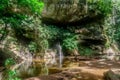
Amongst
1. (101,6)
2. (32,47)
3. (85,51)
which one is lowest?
(85,51)

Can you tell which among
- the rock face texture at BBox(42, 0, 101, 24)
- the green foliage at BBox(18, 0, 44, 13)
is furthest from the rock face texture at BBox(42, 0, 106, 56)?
the green foliage at BBox(18, 0, 44, 13)

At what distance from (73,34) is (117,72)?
1176 centimetres

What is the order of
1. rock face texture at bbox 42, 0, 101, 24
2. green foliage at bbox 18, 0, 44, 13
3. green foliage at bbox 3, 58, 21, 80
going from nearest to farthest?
green foliage at bbox 3, 58, 21, 80
green foliage at bbox 18, 0, 44, 13
rock face texture at bbox 42, 0, 101, 24

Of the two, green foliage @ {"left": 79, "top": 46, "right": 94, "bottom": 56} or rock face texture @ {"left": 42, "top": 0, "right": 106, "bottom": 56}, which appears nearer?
rock face texture @ {"left": 42, "top": 0, "right": 106, "bottom": 56}

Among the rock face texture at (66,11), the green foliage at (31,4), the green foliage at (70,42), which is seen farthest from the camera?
the green foliage at (70,42)

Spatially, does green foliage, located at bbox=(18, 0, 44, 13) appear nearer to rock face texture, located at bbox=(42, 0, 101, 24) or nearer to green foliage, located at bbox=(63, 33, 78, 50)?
rock face texture, located at bbox=(42, 0, 101, 24)

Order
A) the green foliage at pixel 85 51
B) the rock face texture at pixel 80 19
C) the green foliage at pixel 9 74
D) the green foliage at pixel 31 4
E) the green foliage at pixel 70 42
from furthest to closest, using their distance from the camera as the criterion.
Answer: the green foliage at pixel 85 51, the green foliage at pixel 70 42, the rock face texture at pixel 80 19, the green foliage at pixel 31 4, the green foliage at pixel 9 74

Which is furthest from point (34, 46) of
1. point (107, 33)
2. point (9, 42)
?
point (107, 33)

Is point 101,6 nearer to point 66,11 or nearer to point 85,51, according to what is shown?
point 66,11

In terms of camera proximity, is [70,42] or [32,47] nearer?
[32,47]

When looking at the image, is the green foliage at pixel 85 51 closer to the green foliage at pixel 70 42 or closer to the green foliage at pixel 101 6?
the green foliage at pixel 70 42

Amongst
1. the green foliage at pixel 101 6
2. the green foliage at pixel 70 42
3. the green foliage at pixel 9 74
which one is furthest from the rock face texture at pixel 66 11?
the green foliage at pixel 9 74

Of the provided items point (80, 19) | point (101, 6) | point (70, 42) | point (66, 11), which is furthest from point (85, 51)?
point (101, 6)

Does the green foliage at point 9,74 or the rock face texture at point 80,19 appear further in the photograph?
the rock face texture at point 80,19
